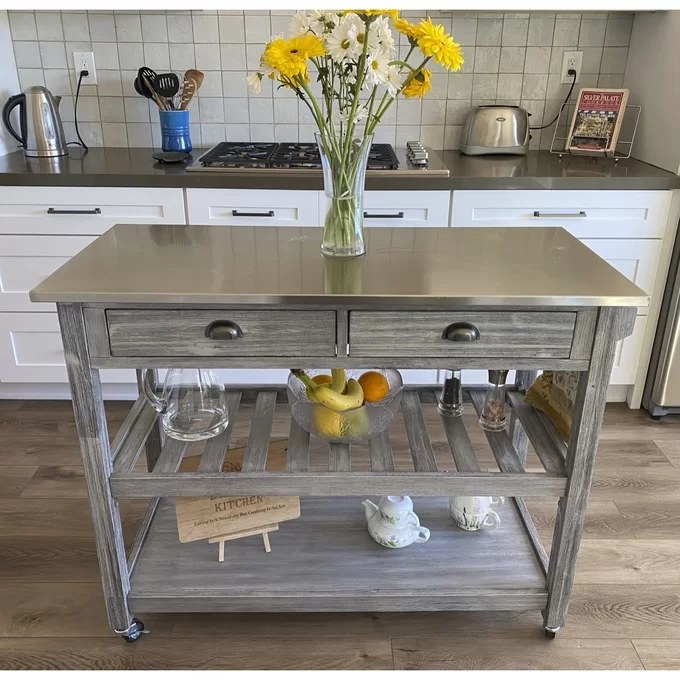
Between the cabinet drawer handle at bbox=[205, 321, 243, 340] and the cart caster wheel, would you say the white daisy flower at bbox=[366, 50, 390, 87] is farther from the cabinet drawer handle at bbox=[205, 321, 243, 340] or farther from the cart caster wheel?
the cart caster wheel

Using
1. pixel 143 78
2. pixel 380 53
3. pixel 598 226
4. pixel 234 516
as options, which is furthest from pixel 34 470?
pixel 598 226

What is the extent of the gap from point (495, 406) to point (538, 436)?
14cm

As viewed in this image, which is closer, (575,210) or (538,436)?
(538,436)

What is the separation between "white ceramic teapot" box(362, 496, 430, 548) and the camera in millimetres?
1634

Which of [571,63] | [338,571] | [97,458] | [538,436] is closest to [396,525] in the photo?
[338,571]

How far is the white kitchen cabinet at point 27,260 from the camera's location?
92.1 inches

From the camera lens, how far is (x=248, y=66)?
2732 mm

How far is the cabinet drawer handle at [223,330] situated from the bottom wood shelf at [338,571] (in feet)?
2.20

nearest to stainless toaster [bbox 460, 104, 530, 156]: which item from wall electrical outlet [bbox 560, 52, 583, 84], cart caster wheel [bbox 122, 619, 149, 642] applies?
wall electrical outlet [bbox 560, 52, 583, 84]

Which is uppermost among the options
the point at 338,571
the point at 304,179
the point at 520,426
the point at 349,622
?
the point at 304,179

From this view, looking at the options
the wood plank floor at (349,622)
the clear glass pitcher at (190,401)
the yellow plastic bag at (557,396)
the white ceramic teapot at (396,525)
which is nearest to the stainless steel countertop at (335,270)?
the yellow plastic bag at (557,396)

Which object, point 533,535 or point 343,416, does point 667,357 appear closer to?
point 533,535

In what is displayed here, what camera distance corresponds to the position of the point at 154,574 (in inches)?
61.4

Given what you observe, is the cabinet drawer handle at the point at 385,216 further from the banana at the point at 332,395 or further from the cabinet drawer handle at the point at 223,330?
the cabinet drawer handle at the point at 223,330
